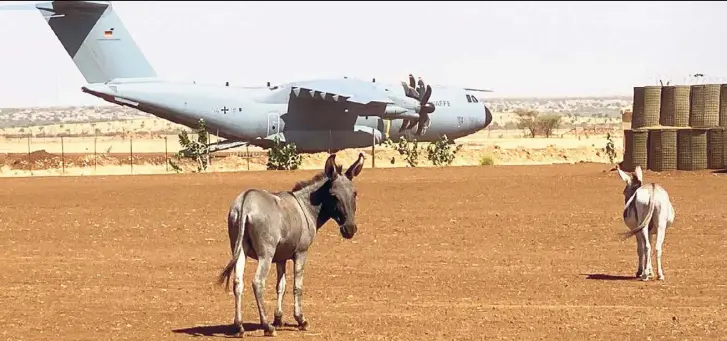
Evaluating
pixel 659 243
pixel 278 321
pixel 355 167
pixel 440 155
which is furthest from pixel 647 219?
pixel 440 155

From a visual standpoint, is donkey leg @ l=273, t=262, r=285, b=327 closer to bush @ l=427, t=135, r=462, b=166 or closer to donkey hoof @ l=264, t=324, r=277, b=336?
donkey hoof @ l=264, t=324, r=277, b=336

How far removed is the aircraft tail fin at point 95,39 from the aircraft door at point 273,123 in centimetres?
551

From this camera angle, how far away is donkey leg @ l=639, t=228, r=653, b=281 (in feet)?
57.1

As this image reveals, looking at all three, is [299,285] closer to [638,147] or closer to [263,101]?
[638,147]

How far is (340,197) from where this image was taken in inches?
543

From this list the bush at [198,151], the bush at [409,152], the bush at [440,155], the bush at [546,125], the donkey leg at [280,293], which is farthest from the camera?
the bush at [546,125]

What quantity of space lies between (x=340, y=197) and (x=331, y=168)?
0.31m

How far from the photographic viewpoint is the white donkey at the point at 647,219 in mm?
17375

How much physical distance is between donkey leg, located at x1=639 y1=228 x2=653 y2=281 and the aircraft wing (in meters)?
36.3

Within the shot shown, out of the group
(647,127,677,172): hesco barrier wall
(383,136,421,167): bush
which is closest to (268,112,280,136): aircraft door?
(383,136,421,167): bush

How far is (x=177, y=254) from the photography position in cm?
2123

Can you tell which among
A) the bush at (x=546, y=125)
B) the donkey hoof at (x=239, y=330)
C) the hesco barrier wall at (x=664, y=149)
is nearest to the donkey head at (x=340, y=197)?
the donkey hoof at (x=239, y=330)

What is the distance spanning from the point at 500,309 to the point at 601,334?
79.4 inches

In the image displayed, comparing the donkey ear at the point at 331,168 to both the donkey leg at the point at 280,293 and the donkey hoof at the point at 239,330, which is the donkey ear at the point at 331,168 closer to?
the donkey leg at the point at 280,293
